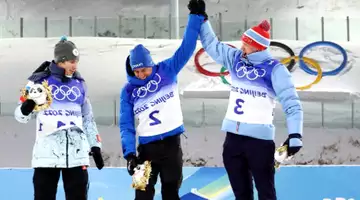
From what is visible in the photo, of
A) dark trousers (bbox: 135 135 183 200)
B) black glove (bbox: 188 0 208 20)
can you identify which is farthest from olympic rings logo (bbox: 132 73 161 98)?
black glove (bbox: 188 0 208 20)

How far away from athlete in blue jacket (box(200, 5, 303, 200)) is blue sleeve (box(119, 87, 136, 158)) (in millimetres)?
435

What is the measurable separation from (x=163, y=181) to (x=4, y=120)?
513cm

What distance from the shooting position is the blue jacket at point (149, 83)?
248cm

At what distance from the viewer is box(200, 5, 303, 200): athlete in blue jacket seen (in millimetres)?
2303

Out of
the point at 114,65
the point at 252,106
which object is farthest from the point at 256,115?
the point at 114,65

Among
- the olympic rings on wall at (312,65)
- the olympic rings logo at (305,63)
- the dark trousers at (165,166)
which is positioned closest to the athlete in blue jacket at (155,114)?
the dark trousers at (165,166)

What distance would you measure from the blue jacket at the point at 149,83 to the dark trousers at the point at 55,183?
0.77 ft

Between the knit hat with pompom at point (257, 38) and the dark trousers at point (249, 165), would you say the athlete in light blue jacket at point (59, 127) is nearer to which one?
the dark trousers at point (249, 165)

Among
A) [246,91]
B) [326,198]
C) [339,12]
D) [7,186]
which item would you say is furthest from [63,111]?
[339,12]

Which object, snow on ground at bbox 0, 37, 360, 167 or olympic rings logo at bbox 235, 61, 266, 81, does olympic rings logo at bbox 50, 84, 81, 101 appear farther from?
snow on ground at bbox 0, 37, 360, 167

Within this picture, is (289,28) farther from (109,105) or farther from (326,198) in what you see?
(326,198)

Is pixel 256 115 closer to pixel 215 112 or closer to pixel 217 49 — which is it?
pixel 217 49

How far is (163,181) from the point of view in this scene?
2469 millimetres

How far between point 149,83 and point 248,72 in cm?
46
